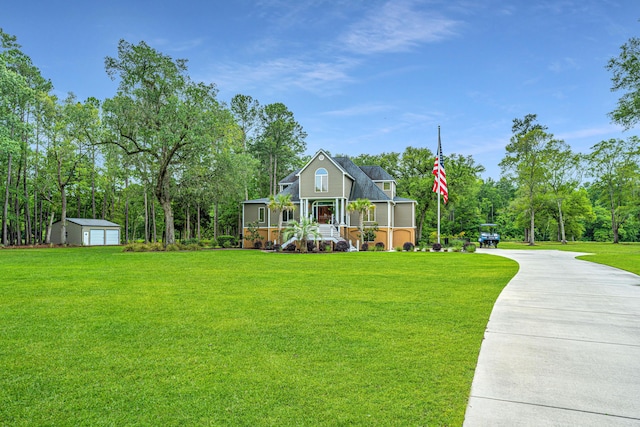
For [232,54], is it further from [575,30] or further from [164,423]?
[164,423]

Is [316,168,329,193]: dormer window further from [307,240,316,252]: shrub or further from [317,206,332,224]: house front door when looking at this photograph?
[307,240,316,252]: shrub

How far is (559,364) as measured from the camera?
431 centimetres

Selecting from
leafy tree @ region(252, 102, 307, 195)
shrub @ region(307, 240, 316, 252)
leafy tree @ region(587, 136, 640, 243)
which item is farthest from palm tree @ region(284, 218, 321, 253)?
leafy tree @ region(587, 136, 640, 243)

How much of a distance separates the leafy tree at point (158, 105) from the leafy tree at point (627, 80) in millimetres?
27673

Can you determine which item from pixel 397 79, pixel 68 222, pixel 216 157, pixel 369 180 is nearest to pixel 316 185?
pixel 369 180

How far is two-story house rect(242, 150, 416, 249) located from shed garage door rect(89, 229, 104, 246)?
1896 cm

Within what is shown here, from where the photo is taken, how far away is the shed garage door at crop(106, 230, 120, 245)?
149 ft

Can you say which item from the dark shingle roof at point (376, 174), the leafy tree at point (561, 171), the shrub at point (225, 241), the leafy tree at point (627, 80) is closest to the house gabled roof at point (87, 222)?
the shrub at point (225, 241)

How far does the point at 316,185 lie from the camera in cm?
3378

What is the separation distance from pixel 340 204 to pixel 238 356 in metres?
29.9

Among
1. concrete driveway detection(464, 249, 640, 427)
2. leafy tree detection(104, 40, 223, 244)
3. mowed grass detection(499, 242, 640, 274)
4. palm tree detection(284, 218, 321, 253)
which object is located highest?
leafy tree detection(104, 40, 223, 244)

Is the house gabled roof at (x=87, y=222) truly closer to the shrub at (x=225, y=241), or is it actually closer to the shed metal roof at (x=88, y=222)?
the shed metal roof at (x=88, y=222)

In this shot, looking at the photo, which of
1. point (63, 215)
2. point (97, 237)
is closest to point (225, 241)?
point (97, 237)

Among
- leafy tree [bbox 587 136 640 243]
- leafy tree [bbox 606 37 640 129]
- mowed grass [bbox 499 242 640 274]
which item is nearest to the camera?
mowed grass [bbox 499 242 640 274]
